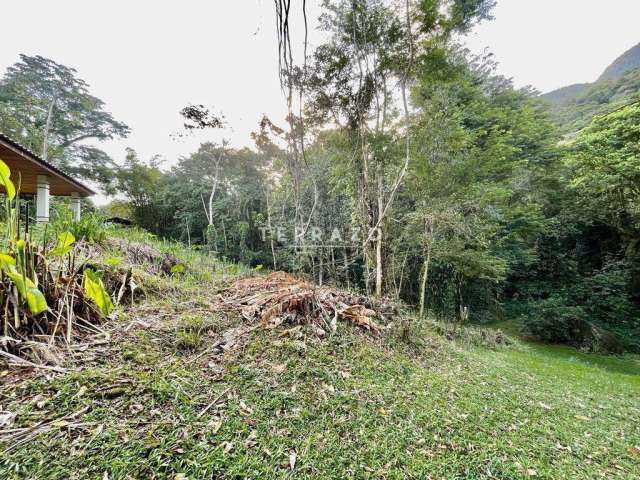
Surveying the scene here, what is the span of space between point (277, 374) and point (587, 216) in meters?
11.1

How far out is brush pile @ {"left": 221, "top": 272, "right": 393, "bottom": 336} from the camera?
1.92 metres

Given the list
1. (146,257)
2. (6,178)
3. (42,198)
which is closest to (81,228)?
(146,257)

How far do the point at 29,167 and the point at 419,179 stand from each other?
22.9 feet

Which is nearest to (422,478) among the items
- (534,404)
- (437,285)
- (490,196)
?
(534,404)

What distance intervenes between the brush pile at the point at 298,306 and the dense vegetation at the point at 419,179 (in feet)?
2.58

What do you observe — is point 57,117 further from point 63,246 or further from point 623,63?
point 623,63

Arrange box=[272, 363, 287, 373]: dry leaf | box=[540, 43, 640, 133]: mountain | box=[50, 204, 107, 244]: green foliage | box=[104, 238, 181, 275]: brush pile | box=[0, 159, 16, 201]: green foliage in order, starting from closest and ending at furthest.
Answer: box=[0, 159, 16, 201]: green foliage → box=[272, 363, 287, 373]: dry leaf → box=[50, 204, 107, 244]: green foliage → box=[104, 238, 181, 275]: brush pile → box=[540, 43, 640, 133]: mountain

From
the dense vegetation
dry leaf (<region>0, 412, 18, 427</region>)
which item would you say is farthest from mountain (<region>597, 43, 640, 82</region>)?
dry leaf (<region>0, 412, 18, 427</region>)

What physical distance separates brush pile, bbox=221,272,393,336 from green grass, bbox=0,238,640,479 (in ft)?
0.48

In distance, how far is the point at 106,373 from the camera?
3.75ft

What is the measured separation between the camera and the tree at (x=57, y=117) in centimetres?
1030

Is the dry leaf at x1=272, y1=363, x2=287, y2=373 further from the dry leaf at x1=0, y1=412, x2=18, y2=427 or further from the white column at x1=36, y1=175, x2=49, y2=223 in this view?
the white column at x1=36, y1=175, x2=49, y2=223

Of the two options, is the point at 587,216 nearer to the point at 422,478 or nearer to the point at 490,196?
the point at 490,196

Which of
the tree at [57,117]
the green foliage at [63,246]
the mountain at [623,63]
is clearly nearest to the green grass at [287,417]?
the green foliage at [63,246]
